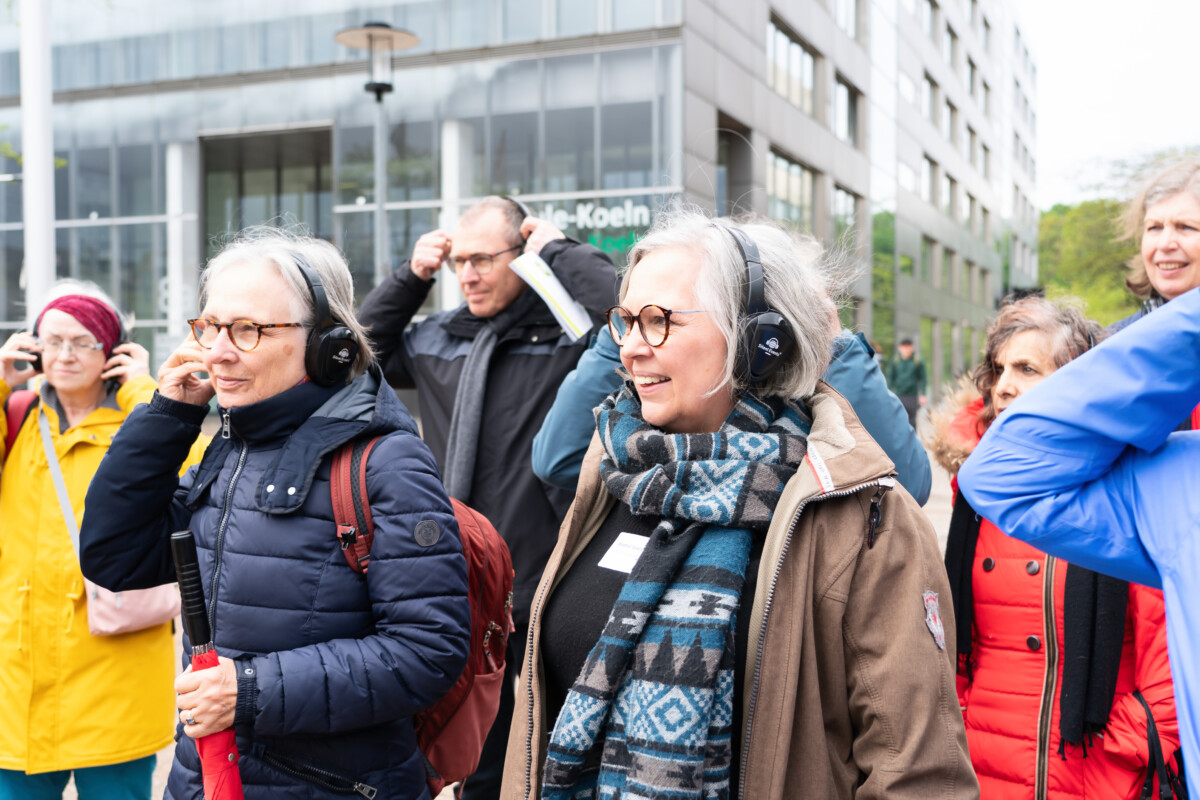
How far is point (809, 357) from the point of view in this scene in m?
1.97

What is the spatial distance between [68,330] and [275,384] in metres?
1.44

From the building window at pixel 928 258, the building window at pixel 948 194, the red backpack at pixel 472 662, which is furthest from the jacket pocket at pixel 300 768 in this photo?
the building window at pixel 948 194

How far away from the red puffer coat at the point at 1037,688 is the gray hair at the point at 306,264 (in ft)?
5.89

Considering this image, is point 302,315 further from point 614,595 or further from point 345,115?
point 345,115

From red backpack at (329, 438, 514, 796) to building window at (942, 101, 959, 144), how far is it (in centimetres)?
4117

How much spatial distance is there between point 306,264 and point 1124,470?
177 centimetres

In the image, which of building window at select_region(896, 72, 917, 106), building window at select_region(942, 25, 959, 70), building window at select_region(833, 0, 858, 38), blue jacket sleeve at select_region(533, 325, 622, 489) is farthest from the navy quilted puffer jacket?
building window at select_region(942, 25, 959, 70)

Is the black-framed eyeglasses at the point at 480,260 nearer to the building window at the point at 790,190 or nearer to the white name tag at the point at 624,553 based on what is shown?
the white name tag at the point at 624,553

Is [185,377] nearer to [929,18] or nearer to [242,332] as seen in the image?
[242,332]

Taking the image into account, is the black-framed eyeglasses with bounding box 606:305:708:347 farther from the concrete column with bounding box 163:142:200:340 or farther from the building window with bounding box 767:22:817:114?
the concrete column with bounding box 163:142:200:340

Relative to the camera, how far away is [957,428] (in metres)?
3.16

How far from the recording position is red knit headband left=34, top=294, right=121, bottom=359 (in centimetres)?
333

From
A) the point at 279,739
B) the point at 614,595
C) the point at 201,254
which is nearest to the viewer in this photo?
the point at 614,595

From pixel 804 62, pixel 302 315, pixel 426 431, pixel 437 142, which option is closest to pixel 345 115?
pixel 437 142
